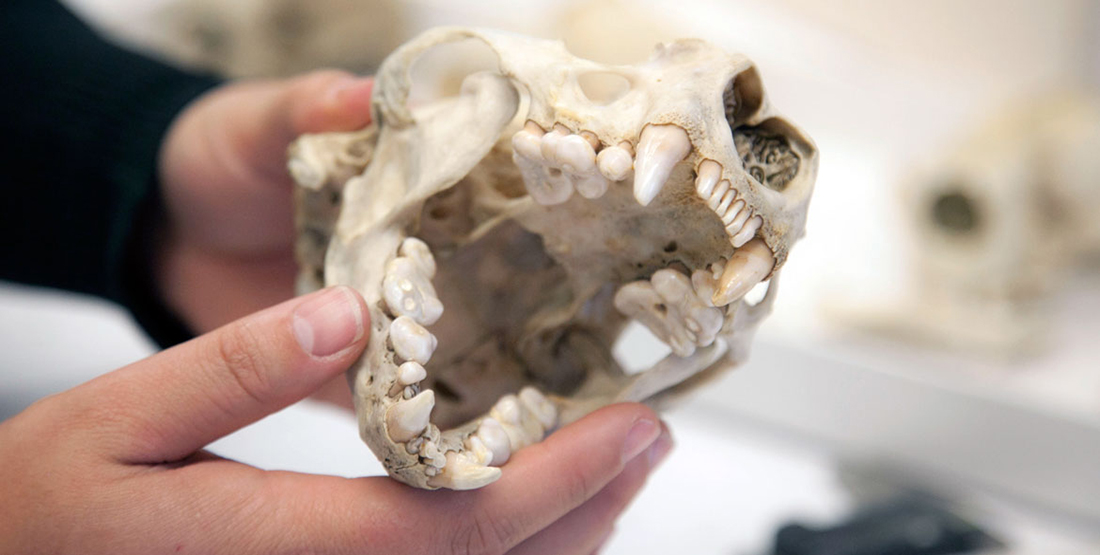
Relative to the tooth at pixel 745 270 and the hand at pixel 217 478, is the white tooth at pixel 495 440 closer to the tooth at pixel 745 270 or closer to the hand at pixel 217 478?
the hand at pixel 217 478

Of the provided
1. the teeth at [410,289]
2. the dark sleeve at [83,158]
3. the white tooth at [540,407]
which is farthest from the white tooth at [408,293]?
the dark sleeve at [83,158]

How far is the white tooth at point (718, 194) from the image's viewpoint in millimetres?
489

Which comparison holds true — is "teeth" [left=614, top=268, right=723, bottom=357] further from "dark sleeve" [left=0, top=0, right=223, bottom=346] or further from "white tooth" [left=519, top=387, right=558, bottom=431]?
"dark sleeve" [left=0, top=0, right=223, bottom=346]

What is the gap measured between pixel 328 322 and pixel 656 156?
0.23 meters

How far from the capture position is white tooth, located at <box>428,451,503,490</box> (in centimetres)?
53

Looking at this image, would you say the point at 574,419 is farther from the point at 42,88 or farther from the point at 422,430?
the point at 42,88

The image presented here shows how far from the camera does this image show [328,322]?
542mm

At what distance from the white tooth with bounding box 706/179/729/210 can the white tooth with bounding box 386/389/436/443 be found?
0.20m

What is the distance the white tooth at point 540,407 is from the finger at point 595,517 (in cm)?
7

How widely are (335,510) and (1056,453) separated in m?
1.06

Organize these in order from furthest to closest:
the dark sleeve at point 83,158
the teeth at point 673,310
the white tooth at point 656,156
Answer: the dark sleeve at point 83,158 < the teeth at point 673,310 < the white tooth at point 656,156

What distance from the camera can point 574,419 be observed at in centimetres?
67

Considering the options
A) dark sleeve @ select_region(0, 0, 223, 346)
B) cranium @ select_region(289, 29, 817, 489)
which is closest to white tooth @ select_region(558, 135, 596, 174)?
cranium @ select_region(289, 29, 817, 489)

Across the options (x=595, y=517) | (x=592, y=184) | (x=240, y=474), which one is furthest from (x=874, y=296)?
(x=240, y=474)
